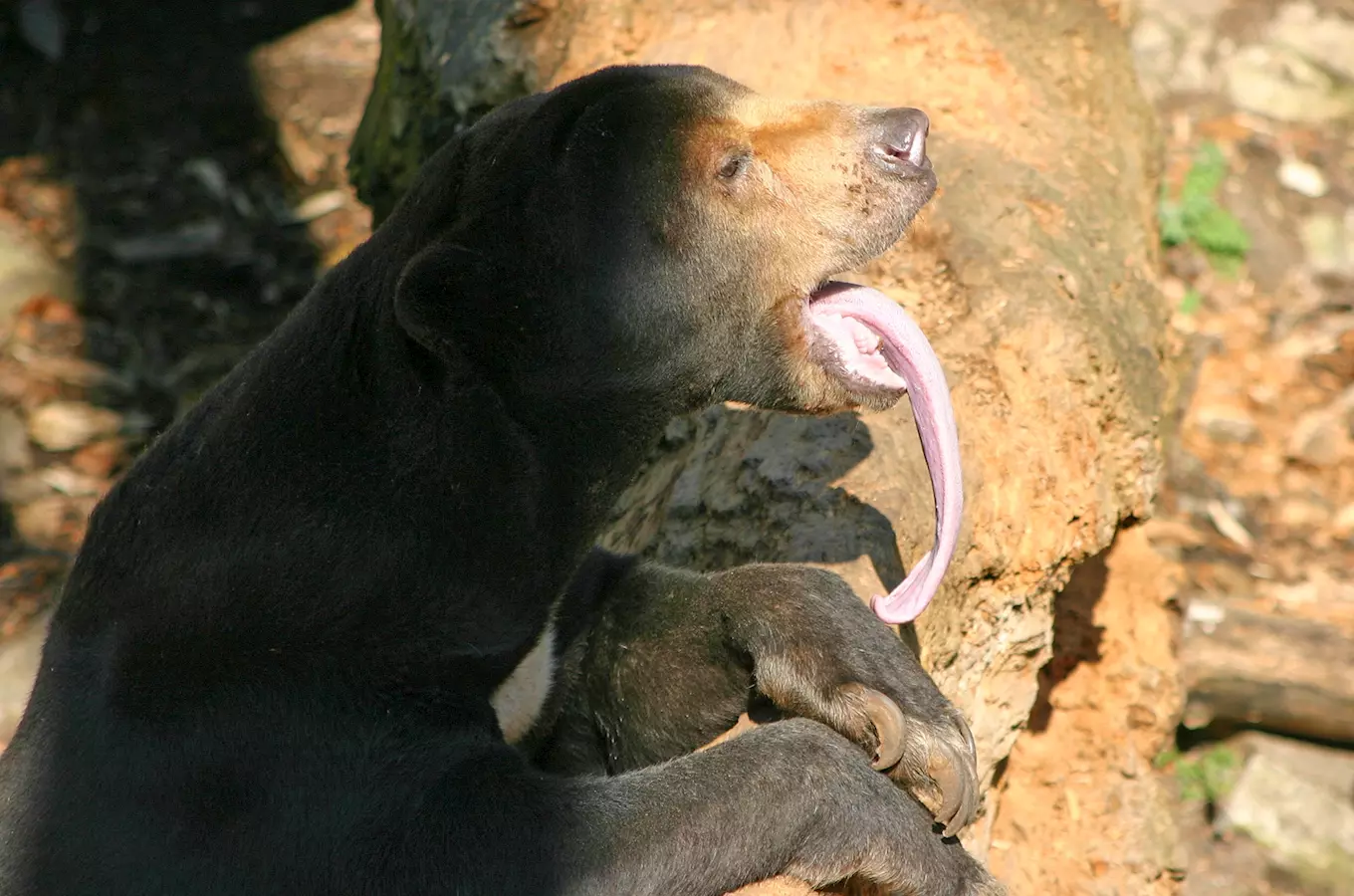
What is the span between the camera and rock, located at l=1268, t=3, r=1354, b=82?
28.6 feet

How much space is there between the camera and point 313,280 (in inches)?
327

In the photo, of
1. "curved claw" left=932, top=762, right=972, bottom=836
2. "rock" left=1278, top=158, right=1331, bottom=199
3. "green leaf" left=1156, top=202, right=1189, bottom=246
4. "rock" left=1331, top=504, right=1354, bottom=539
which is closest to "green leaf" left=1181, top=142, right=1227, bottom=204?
"green leaf" left=1156, top=202, right=1189, bottom=246

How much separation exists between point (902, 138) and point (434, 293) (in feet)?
3.64

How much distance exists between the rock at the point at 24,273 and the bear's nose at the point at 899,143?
589 cm

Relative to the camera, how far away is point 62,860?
2.98 meters

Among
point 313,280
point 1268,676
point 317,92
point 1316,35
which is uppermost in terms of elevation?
point 317,92

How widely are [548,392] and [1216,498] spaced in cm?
503

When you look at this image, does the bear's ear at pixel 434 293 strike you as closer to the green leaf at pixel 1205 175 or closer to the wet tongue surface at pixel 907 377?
the wet tongue surface at pixel 907 377

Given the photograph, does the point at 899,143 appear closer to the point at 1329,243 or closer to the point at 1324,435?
the point at 1324,435

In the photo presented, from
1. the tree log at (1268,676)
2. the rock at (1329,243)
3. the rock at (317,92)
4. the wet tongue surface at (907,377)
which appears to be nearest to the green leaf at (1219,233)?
the rock at (1329,243)

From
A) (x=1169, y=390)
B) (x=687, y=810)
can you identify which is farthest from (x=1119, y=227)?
(x=687, y=810)

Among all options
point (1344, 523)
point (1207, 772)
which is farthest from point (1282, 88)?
point (1207, 772)

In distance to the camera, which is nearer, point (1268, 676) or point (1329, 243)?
point (1268, 676)

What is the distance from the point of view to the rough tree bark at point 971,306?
3.96 m
